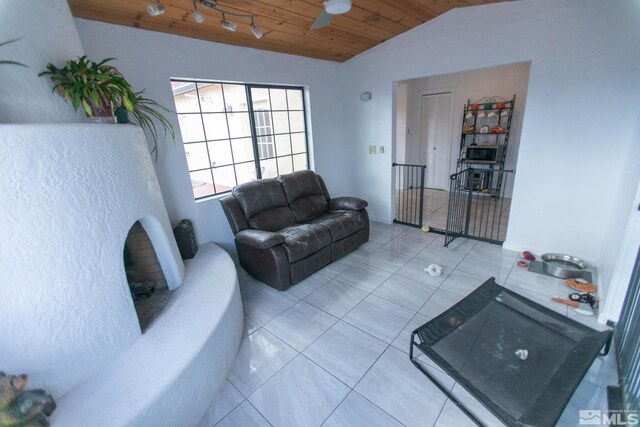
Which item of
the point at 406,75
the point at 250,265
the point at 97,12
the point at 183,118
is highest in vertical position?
the point at 97,12

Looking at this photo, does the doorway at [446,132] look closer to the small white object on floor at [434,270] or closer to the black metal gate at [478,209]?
the black metal gate at [478,209]

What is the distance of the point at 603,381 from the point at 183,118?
420cm

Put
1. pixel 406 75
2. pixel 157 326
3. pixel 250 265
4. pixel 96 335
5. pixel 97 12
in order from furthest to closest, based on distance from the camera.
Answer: pixel 406 75
pixel 250 265
pixel 97 12
pixel 157 326
pixel 96 335

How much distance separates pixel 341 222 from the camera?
338 cm

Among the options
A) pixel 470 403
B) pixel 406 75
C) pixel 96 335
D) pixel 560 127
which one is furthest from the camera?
pixel 406 75

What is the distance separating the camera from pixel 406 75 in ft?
12.5

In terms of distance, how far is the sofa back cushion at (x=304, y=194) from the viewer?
367 centimetres

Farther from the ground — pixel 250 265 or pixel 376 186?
pixel 376 186

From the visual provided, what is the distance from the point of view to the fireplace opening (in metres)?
2.20

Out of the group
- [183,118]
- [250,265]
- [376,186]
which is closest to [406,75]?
[376,186]

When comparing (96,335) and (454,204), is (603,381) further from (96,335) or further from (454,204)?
(96,335)

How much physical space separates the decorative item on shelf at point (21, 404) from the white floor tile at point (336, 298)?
1.86m

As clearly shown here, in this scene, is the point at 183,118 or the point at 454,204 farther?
the point at 454,204

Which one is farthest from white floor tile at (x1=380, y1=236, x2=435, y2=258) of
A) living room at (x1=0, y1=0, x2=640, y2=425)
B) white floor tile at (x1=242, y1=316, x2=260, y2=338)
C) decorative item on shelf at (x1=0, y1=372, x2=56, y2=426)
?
decorative item on shelf at (x1=0, y1=372, x2=56, y2=426)
